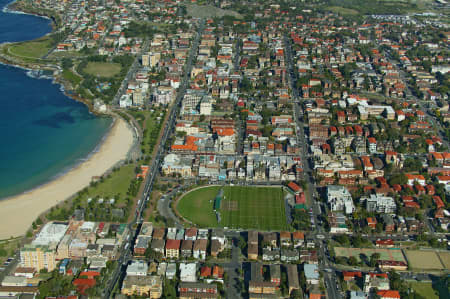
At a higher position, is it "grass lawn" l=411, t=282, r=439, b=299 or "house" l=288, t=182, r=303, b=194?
"grass lawn" l=411, t=282, r=439, b=299

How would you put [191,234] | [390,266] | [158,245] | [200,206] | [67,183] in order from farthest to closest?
[67,183] < [200,206] < [191,234] < [158,245] < [390,266]

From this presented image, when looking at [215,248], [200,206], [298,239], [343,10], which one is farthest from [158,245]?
[343,10]

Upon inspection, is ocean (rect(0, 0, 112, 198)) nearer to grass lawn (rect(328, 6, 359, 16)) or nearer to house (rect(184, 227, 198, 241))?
house (rect(184, 227, 198, 241))

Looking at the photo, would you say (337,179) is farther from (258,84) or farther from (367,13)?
(367,13)

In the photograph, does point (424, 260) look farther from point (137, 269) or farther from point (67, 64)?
point (67, 64)

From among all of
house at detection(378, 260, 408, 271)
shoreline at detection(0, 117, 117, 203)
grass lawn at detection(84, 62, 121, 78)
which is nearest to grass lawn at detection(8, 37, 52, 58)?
grass lawn at detection(84, 62, 121, 78)

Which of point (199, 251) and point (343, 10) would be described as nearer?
point (199, 251)

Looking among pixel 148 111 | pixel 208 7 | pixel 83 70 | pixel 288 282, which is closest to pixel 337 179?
pixel 288 282
